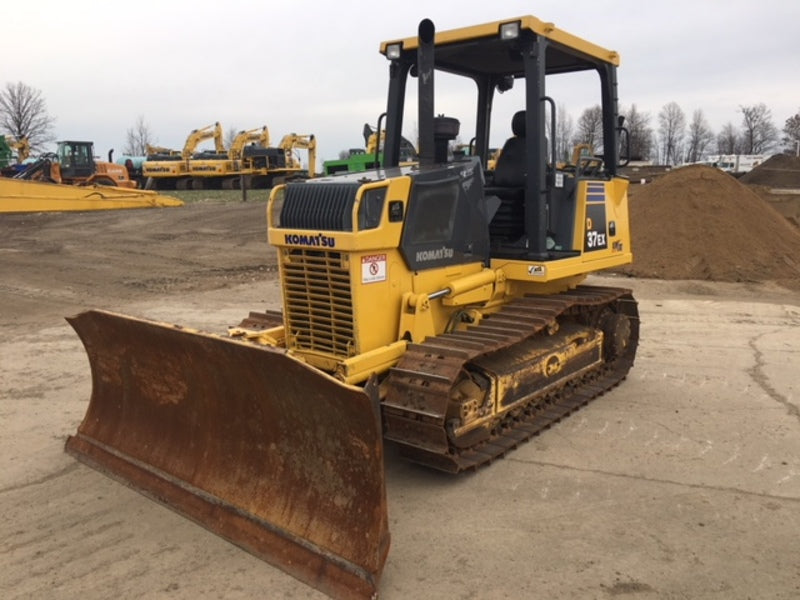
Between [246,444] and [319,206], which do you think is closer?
[246,444]

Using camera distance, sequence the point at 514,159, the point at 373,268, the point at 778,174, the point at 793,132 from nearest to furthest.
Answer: the point at 373,268
the point at 514,159
the point at 778,174
the point at 793,132

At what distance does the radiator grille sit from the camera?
4484 millimetres

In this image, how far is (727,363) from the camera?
716cm

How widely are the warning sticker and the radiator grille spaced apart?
0.35ft

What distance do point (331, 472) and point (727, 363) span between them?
506 cm

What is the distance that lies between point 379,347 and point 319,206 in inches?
39.0

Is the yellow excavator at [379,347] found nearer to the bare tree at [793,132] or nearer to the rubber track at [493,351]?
the rubber track at [493,351]

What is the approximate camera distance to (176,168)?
3897cm

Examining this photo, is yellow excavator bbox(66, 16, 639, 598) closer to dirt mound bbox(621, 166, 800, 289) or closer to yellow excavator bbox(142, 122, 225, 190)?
dirt mound bbox(621, 166, 800, 289)

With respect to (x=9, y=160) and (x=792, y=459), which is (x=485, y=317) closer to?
(x=792, y=459)

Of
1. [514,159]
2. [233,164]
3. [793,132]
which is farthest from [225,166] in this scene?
[793,132]

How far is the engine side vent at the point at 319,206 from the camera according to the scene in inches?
173

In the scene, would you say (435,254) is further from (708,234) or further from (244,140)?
(244,140)

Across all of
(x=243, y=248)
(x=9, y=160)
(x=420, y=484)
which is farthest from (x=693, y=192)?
(x=9, y=160)
